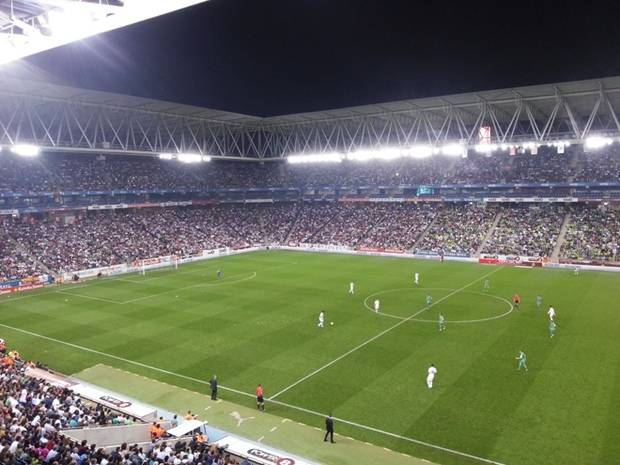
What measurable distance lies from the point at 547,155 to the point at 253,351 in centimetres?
5512

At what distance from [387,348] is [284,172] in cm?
6203

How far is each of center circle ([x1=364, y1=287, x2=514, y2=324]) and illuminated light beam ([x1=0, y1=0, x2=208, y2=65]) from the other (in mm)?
26851

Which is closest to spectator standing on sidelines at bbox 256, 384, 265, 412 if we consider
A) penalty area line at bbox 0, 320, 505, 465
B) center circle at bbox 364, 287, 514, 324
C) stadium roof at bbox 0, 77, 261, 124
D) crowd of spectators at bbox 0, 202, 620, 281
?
penalty area line at bbox 0, 320, 505, 465

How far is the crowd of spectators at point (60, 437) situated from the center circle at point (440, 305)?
778 inches

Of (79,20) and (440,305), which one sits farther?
(440,305)

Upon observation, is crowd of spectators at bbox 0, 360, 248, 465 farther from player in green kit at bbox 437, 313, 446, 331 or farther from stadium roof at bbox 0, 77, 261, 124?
stadium roof at bbox 0, 77, 261, 124

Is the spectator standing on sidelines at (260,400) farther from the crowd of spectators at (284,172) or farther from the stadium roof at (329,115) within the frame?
the crowd of spectators at (284,172)

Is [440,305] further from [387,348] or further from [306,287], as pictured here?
[306,287]

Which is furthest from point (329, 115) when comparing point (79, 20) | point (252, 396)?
point (79, 20)

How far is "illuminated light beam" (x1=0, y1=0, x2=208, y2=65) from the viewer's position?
726cm

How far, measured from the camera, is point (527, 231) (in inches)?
2283

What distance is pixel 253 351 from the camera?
86.0 feet

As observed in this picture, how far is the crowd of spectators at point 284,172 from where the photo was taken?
59.2 m

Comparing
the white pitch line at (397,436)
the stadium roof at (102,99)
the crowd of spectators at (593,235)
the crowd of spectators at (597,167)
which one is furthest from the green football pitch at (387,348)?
the crowd of spectators at (597,167)
